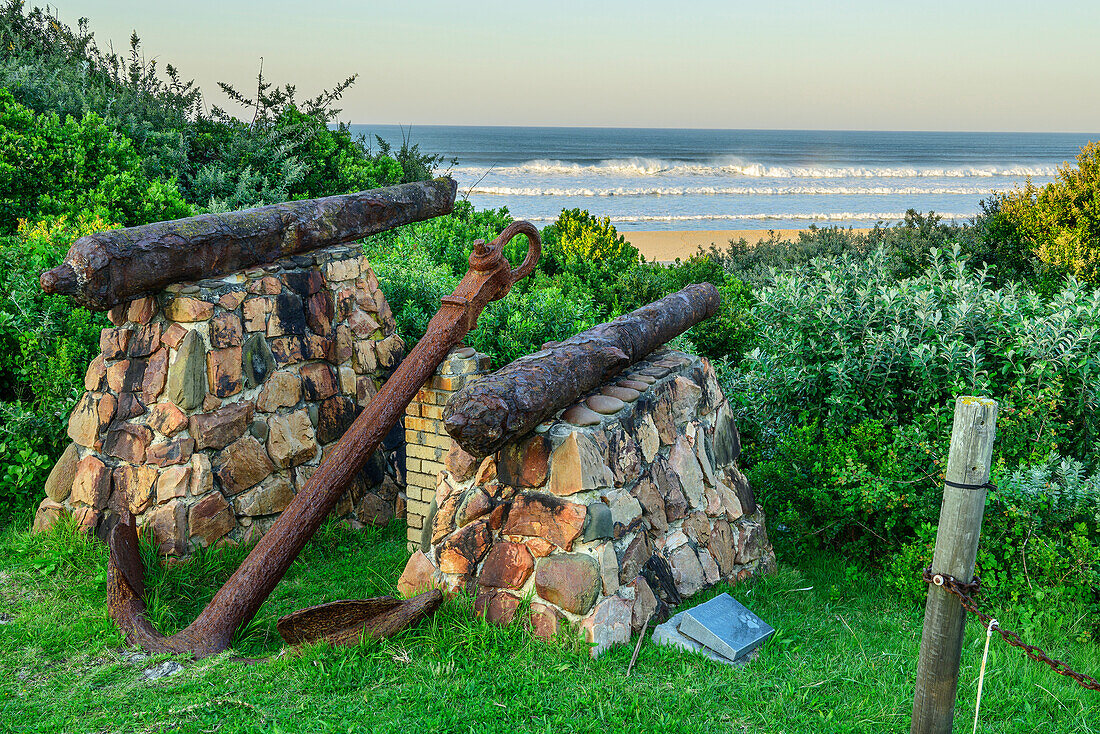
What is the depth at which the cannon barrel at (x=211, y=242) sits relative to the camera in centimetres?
397

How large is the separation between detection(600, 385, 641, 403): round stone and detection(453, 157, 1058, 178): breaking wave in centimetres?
4363

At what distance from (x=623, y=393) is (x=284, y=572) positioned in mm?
1938

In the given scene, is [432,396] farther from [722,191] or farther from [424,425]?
[722,191]

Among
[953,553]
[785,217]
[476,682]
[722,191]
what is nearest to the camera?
[953,553]

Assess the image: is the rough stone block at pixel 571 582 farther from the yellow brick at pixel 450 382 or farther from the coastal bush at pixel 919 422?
the coastal bush at pixel 919 422

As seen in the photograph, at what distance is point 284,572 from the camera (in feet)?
12.3

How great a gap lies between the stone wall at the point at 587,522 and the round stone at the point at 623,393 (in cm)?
1

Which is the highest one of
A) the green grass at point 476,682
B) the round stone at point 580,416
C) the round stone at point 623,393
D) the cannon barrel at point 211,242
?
the cannon barrel at point 211,242

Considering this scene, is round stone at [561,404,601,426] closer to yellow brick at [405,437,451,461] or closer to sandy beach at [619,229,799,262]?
yellow brick at [405,437,451,461]

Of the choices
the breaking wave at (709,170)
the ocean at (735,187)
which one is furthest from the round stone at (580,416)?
the breaking wave at (709,170)

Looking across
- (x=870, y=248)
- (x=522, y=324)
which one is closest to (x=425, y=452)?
(x=522, y=324)

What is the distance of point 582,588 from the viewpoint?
3473mm

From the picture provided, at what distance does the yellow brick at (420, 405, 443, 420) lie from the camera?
15.7ft

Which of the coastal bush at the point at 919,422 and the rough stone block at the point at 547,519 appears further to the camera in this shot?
the coastal bush at the point at 919,422
